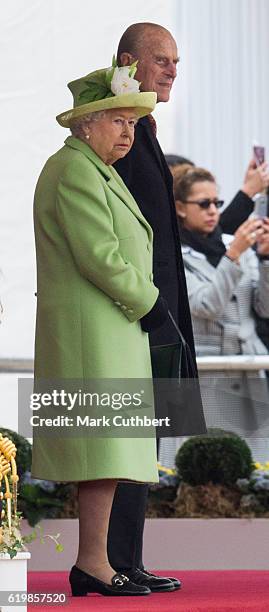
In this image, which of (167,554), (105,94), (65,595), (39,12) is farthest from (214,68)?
(65,595)

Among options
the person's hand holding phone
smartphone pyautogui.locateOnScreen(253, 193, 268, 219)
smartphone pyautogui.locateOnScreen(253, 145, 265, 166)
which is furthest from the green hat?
smartphone pyautogui.locateOnScreen(253, 145, 265, 166)

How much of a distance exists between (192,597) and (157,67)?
167 centimetres

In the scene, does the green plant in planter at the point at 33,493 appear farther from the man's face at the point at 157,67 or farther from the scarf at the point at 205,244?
the man's face at the point at 157,67

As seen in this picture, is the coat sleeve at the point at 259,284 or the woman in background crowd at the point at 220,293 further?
the coat sleeve at the point at 259,284

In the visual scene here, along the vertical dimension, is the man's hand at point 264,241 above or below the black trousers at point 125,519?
above

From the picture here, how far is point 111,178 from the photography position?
459cm

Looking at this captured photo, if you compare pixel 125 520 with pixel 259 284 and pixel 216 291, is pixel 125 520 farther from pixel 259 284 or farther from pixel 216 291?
pixel 259 284

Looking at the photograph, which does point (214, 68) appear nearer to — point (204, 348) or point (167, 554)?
point (204, 348)

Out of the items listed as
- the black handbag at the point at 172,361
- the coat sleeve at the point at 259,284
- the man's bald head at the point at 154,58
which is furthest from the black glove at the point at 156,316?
the coat sleeve at the point at 259,284

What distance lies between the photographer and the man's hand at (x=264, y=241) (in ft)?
22.9

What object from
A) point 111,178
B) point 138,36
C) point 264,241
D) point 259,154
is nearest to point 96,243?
point 111,178

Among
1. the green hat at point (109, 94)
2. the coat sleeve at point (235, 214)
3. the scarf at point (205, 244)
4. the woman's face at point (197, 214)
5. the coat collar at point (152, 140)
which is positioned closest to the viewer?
the green hat at point (109, 94)

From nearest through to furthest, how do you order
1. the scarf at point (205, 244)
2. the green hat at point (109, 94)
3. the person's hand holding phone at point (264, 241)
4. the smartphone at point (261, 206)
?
the green hat at point (109, 94)
the scarf at point (205, 244)
the person's hand holding phone at point (264, 241)
the smartphone at point (261, 206)

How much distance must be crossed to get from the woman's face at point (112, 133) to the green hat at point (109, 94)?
0.11 feet
